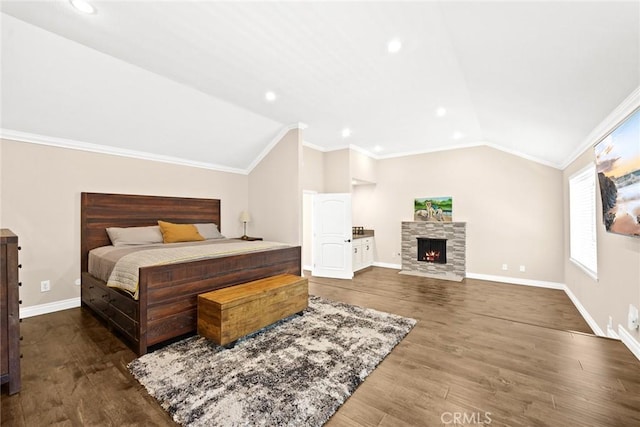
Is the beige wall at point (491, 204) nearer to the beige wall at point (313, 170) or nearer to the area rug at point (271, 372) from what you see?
the beige wall at point (313, 170)

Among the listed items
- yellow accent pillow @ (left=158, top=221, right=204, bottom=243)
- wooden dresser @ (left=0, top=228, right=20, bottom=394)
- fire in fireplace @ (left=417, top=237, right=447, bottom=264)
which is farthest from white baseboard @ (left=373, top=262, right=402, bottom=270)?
wooden dresser @ (left=0, top=228, right=20, bottom=394)

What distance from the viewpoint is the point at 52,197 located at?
3.50 meters

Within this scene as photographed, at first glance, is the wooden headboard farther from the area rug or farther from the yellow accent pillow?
the area rug

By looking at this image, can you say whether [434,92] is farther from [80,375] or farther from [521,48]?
[80,375]

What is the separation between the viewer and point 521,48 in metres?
2.07

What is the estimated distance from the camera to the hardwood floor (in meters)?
1.70

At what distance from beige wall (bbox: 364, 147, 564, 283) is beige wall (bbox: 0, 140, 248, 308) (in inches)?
210

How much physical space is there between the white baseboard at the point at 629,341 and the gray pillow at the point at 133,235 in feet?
18.1

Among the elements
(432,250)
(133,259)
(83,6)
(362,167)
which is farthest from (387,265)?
(83,6)

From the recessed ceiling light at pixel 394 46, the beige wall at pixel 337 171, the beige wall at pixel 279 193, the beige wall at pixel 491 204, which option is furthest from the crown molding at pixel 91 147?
the beige wall at pixel 491 204

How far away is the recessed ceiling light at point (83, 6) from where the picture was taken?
208 cm

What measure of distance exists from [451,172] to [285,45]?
4.73 meters

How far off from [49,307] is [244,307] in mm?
2932

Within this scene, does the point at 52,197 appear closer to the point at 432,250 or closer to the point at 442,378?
the point at 442,378
